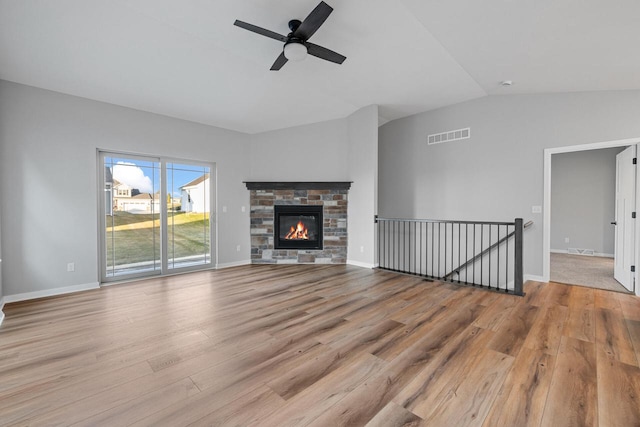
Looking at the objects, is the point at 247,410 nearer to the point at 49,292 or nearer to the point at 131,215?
the point at 49,292

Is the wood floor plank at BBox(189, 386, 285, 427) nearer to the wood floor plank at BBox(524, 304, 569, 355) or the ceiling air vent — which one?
the wood floor plank at BBox(524, 304, 569, 355)

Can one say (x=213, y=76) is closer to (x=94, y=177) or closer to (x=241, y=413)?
(x=94, y=177)

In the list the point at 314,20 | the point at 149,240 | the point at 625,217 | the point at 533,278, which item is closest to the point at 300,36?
the point at 314,20

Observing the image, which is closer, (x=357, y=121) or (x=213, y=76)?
(x=213, y=76)

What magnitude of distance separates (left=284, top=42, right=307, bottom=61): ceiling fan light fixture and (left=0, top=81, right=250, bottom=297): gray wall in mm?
3142

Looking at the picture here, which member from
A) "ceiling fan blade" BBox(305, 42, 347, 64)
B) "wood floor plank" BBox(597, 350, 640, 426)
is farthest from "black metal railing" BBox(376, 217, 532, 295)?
"ceiling fan blade" BBox(305, 42, 347, 64)

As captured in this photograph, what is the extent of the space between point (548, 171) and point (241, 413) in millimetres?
5046

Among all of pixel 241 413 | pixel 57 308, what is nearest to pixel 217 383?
pixel 241 413

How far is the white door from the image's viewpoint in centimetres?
370

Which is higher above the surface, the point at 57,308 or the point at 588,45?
the point at 588,45

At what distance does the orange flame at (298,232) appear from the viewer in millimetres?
5836

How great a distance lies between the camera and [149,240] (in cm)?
471

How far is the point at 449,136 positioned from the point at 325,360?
4.64 metres

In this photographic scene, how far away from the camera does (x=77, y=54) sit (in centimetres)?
304
